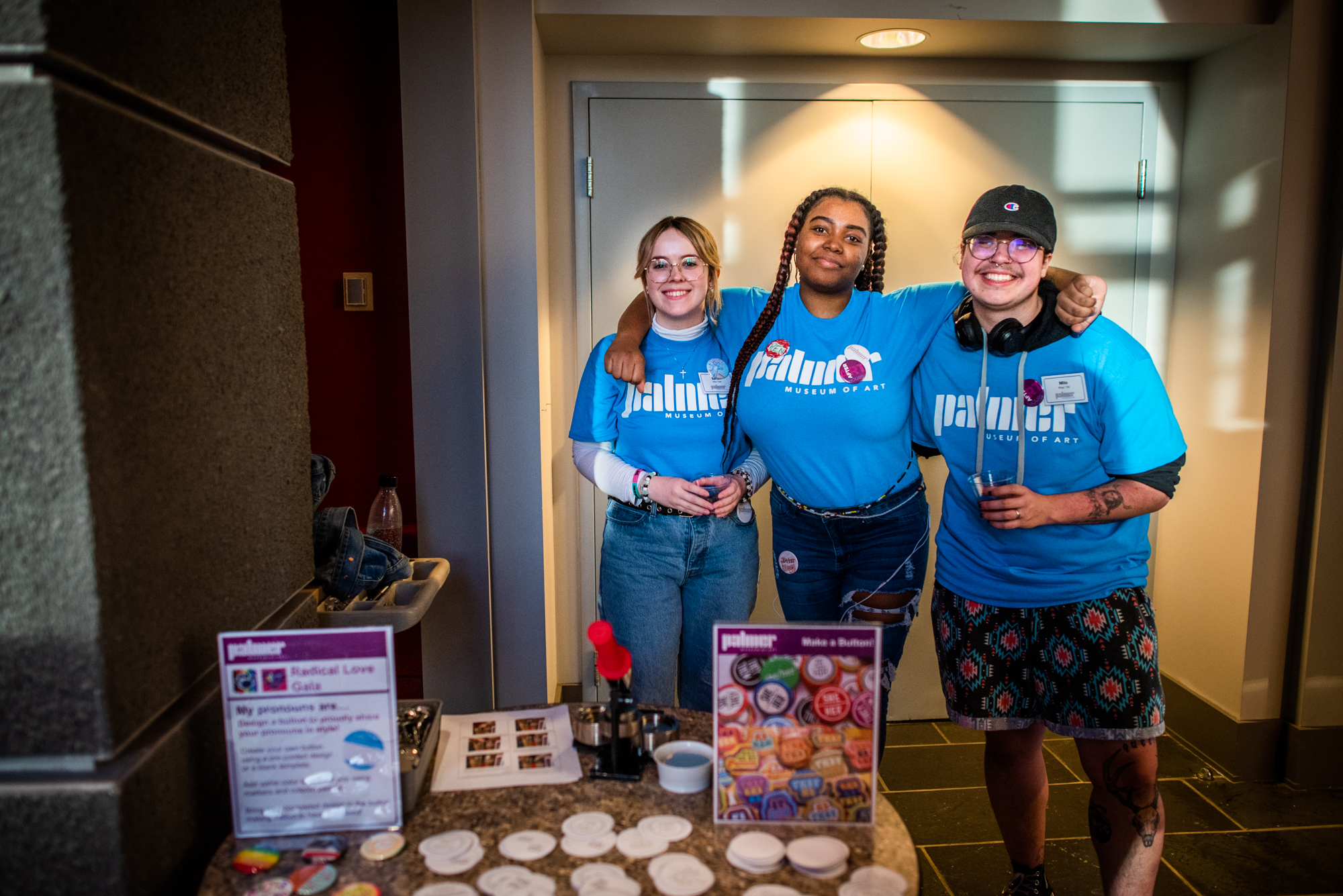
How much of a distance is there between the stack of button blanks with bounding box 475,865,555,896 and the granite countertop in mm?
11

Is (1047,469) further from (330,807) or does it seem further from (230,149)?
(230,149)

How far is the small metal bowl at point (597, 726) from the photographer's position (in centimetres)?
119

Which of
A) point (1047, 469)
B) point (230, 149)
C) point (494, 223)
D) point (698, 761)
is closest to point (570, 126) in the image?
point (494, 223)

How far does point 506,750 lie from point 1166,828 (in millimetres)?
2144

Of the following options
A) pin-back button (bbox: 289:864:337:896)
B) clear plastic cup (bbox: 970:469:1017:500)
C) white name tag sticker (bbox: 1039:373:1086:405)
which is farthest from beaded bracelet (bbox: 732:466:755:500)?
pin-back button (bbox: 289:864:337:896)

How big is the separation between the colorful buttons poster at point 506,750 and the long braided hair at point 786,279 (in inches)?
35.2

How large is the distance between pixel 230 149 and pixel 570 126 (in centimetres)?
175

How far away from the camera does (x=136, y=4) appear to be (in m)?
0.95

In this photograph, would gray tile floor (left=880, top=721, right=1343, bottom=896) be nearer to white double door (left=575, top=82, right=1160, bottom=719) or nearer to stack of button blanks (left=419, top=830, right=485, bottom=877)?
white double door (left=575, top=82, right=1160, bottom=719)

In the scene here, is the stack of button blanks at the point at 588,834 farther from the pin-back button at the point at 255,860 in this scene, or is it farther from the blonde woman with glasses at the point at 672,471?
the blonde woman with glasses at the point at 672,471

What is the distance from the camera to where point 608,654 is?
1.18 metres

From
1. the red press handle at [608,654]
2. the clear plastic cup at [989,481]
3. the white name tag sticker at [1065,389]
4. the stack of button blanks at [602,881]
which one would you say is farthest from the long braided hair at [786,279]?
the stack of button blanks at [602,881]

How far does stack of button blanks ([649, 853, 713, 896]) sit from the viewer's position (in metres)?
0.94

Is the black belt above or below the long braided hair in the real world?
below
